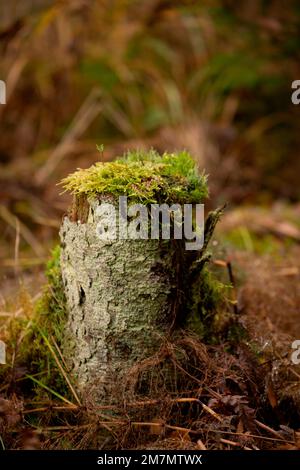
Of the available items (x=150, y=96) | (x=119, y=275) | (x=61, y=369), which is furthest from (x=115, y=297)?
(x=150, y=96)

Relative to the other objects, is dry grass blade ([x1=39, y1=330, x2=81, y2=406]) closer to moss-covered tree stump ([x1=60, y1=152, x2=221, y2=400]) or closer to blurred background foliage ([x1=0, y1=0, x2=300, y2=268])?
moss-covered tree stump ([x1=60, y1=152, x2=221, y2=400])

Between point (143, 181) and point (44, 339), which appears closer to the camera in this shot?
point (143, 181)

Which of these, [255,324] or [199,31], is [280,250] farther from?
[199,31]

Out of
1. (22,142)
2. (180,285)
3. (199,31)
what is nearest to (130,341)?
(180,285)

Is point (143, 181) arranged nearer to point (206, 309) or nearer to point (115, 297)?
point (115, 297)

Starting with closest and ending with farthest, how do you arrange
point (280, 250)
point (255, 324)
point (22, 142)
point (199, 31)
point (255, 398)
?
1. point (255, 398)
2. point (255, 324)
3. point (280, 250)
4. point (22, 142)
5. point (199, 31)

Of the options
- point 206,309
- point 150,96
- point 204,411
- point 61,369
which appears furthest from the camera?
point 150,96
